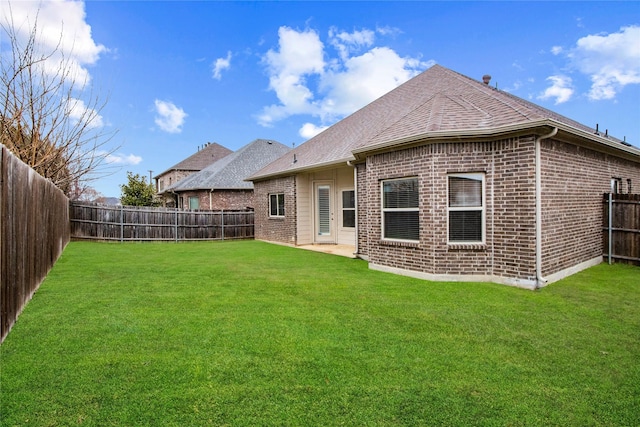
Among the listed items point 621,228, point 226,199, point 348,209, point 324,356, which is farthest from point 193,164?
point 324,356

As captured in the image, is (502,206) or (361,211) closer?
(502,206)

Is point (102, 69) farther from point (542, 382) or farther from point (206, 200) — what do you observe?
point (206, 200)

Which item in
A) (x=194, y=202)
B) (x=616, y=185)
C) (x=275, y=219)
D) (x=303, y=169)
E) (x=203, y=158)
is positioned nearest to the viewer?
(x=616, y=185)

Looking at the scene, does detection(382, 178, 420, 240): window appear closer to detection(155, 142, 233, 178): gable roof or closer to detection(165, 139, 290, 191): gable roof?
detection(165, 139, 290, 191): gable roof

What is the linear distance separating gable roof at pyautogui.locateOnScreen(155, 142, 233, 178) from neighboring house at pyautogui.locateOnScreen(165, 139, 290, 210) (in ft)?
32.4

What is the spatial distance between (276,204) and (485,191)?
9875 millimetres

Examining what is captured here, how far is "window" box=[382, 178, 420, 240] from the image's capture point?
7664mm

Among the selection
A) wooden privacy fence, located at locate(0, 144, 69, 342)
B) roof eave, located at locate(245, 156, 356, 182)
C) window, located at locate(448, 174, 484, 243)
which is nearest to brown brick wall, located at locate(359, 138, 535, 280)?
window, located at locate(448, 174, 484, 243)

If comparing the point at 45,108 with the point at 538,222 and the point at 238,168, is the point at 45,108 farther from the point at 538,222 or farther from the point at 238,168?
the point at 238,168

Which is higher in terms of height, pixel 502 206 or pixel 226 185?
pixel 226 185

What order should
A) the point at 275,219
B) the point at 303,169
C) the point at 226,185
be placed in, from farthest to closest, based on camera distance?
the point at 226,185 < the point at 275,219 < the point at 303,169

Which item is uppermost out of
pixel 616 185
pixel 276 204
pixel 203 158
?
pixel 203 158

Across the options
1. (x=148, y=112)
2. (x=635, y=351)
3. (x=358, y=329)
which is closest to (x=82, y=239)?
(x=148, y=112)

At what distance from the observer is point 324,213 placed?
46.0 feet
